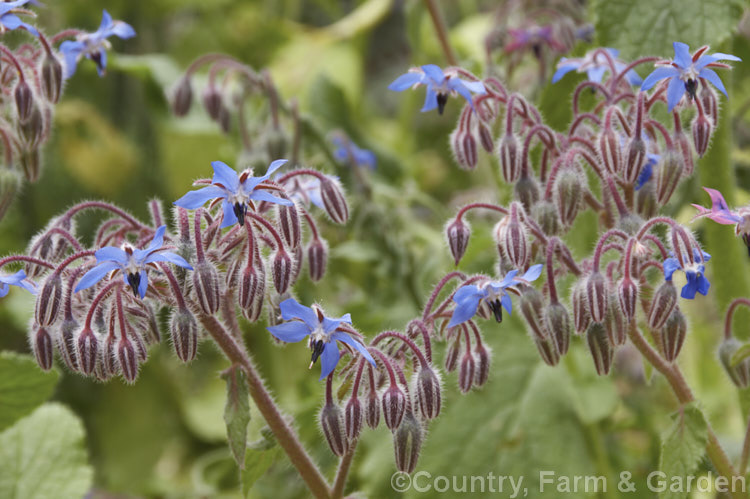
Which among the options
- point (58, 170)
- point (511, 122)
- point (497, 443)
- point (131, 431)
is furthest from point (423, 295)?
point (58, 170)

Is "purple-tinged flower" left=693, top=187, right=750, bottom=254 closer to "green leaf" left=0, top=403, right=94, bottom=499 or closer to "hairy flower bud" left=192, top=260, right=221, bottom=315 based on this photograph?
"hairy flower bud" left=192, top=260, right=221, bottom=315

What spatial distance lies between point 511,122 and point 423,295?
2.25 ft

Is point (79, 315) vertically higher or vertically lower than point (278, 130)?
lower

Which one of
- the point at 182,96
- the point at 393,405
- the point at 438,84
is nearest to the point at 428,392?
the point at 393,405

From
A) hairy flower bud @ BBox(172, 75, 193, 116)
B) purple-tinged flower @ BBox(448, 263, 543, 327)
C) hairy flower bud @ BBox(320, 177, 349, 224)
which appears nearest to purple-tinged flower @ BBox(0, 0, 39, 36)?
hairy flower bud @ BBox(320, 177, 349, 224)

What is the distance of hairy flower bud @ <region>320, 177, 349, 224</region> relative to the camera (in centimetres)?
115

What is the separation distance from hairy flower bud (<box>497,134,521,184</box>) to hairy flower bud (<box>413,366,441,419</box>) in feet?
0.98

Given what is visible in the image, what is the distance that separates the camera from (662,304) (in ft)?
3.34

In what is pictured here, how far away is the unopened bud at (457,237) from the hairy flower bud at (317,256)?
18cm

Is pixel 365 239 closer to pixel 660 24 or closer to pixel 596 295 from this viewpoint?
pixel 660 24

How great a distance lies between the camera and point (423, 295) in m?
1.76

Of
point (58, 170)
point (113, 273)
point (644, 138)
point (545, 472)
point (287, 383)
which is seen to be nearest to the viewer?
point (113, 273)

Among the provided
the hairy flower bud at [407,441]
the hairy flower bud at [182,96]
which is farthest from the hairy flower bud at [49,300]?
the hairy flower bud at [182,96]

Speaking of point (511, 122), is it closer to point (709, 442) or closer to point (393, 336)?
point (393, 336)
